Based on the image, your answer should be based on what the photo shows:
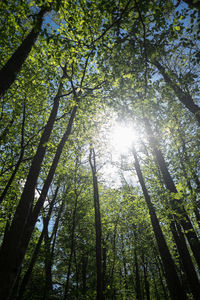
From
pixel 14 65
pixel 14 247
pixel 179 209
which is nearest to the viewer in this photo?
pixel 14 247

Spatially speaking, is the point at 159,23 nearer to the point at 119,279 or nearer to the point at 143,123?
the point at 143,123

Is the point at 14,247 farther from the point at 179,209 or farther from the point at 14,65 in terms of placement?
the point at 179,209

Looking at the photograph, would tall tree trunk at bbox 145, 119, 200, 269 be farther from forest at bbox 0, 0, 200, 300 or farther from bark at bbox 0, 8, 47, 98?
bark at bbox 0, 8, 47, 98

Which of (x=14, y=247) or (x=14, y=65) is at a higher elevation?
(x=14, y=65)

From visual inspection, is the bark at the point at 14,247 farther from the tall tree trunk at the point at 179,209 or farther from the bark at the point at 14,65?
the tall tree trunk at the point at 179,209

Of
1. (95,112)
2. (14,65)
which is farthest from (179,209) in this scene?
(14,65)

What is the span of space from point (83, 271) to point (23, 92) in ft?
73.4

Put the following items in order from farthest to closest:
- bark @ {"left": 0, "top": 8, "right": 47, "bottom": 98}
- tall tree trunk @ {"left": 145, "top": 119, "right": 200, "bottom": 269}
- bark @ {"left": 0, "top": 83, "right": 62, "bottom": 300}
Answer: tall tree trunk @ {"left": 145, "top": 119, "right": 200, "bottom": 269}
bark @ {"left": 0, "top": 8, "right": 47, "bottom": 98}
bark @ {"left": 0, "top": 83, "right": 62, "bottom": 300}

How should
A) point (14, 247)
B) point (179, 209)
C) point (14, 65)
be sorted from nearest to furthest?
point (14, 247) → point (14, 65) → point (179, 209)

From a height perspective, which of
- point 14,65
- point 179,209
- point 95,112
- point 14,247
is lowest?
point 14,247

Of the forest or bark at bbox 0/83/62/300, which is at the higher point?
the forest

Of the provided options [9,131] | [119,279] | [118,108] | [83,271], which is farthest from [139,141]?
[119,279]

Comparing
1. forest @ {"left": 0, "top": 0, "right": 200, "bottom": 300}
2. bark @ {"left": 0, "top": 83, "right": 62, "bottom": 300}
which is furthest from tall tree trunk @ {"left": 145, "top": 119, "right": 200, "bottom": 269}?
bark @ {"left": 0, "top": 83, "right": 62, "bottom": 300}

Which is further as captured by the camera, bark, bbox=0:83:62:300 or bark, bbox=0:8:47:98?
bark, bbox=0:8:47:98
